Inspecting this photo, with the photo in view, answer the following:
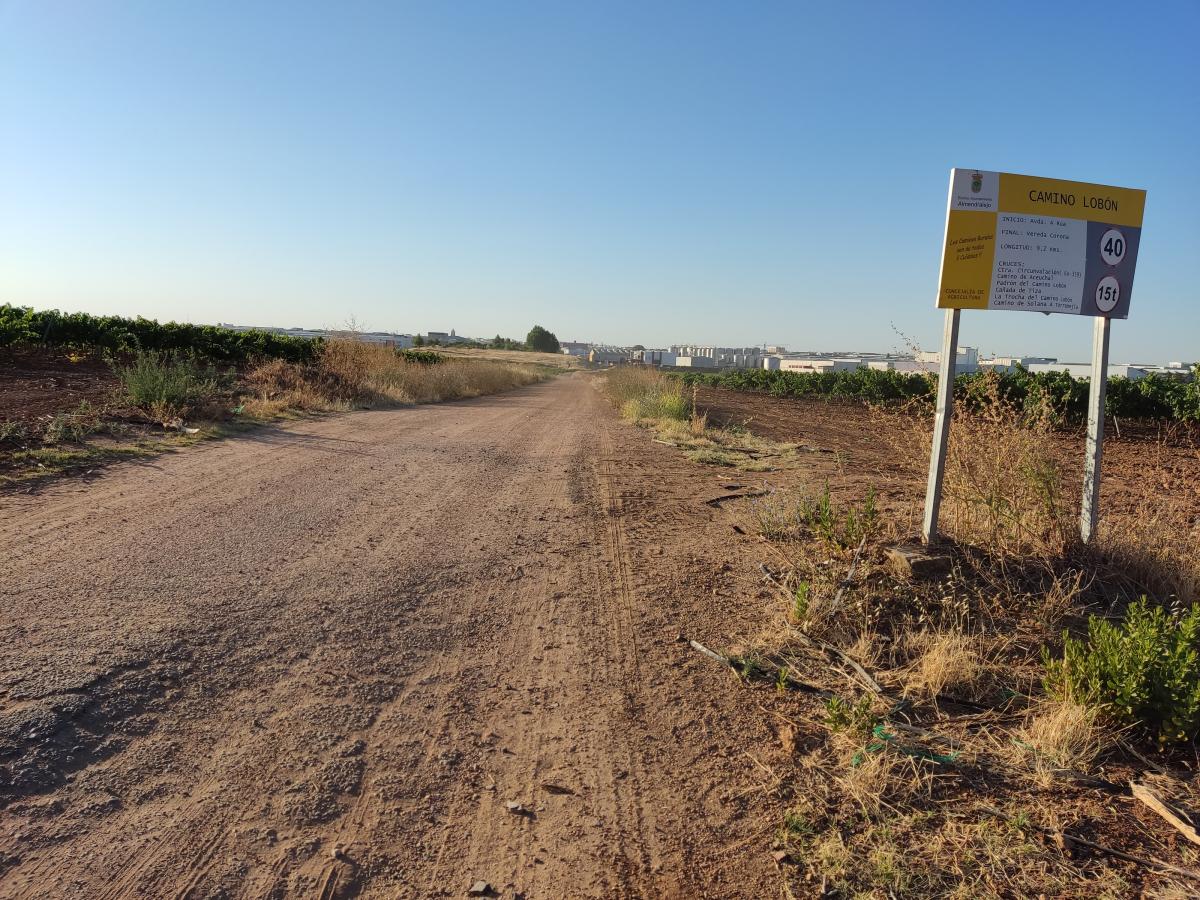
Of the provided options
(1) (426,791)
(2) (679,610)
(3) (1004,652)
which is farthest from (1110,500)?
(1) (426,791)

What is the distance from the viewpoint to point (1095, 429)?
5703 mm

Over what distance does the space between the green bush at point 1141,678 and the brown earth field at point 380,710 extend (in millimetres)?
A: 680

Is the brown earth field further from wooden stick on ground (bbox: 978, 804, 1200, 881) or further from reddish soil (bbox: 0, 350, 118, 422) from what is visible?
reddish soil (bbox: 0, 350, 118, 422)

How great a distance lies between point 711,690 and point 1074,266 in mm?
4248

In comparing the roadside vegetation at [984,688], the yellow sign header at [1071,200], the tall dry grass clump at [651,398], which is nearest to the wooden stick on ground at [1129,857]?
the roadside vegetation at [984,688]

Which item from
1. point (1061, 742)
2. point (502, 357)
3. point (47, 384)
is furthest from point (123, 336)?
point (502, 357)

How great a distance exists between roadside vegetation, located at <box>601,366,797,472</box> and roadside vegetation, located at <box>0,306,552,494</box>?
6661 mm

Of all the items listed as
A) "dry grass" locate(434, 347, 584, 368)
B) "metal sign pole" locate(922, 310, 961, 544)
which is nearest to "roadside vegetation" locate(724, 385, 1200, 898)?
"metal sign pole" locate(922, 310, 961, 544)

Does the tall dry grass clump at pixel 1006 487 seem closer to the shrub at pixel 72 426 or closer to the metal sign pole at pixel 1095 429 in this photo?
the metal sign pole at pixel 1095 429

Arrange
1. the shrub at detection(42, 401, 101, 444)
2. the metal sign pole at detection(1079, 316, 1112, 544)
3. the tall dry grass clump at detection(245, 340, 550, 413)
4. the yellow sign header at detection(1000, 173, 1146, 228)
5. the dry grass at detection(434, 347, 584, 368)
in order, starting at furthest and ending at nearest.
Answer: the dry grass at detection(434, 347, 584, 368), the tall dry grass clump at detection(245, 340, 550, 413), the shrub at detection(42, 401, 101, 444), the metal sign pole at detection(1079, 316, 1112, 544), the yellow sign header at detection(1000, 173, 1146, 228)

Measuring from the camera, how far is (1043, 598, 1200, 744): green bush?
11.4ft

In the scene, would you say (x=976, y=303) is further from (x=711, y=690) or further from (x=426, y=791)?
(x=426, y=791)

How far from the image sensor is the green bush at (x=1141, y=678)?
3.47 meters

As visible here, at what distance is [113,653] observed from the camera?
3.76 metres
